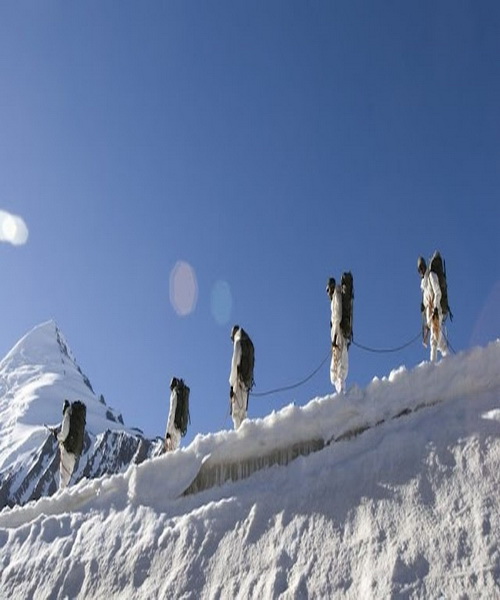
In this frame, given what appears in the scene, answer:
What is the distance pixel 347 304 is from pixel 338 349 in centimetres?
80

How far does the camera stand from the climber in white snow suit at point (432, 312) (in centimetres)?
938

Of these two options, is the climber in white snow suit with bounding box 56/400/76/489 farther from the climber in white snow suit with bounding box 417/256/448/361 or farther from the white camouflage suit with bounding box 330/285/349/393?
the climber in white snow suit with bounding box 417/256/448/361

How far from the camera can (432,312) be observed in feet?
31.5

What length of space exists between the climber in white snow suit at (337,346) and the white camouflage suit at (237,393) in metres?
1.46

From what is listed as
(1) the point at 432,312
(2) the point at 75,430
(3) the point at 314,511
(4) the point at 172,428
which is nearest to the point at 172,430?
(4) the point at 172,428

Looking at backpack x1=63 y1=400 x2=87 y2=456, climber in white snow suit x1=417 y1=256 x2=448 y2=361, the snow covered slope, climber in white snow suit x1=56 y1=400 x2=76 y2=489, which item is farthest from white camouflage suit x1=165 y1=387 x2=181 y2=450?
the snow covered slope

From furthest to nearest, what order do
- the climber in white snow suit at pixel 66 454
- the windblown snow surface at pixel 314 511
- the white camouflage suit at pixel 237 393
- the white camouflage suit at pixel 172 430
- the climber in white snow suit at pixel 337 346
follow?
the climber in white snow suit at pixel 66 454 → the white camouflage suit at pixel 172 430 → the white camouflage suit at pixel 237 393 → the climber in white snow suit at pixel 337 346 → the windblown snow surface at pixel 314 511

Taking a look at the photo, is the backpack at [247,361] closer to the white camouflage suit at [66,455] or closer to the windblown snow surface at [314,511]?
the windblown snow surface at [314,511]

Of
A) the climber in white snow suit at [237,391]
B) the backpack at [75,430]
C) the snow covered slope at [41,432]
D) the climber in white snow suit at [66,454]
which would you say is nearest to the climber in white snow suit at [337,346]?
the climber in white snow suit at [237,391]

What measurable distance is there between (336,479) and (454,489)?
1.21 metres

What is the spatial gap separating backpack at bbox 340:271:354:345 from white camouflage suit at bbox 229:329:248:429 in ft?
5.79

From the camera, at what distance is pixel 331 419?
6.75 metres

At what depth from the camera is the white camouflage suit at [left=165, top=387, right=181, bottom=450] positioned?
474 inches

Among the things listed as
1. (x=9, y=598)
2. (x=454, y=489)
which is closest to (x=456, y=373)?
(x=454, y=489)
